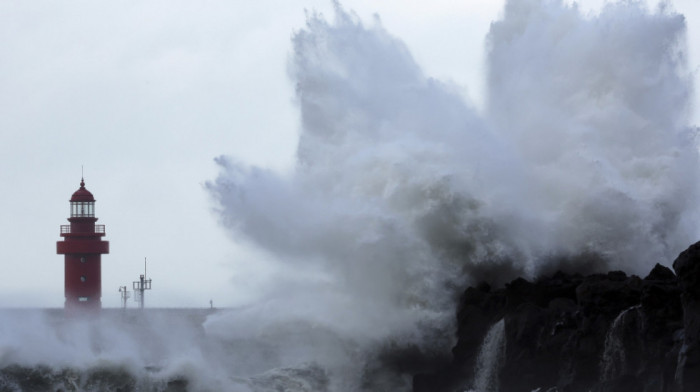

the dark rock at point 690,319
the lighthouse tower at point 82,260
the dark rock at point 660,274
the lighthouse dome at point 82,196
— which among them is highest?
the lighthouse dome at point 82,196

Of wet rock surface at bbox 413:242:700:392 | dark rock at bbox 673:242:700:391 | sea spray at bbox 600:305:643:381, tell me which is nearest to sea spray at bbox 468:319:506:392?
wet rock surface at bbox 413:242:700:392

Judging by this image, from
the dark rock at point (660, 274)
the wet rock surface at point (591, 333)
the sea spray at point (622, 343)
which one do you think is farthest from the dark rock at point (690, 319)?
the dark rock at point (660, 274)

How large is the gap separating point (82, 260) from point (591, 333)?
19947mm

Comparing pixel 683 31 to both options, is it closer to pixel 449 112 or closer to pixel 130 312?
pixel 449 112

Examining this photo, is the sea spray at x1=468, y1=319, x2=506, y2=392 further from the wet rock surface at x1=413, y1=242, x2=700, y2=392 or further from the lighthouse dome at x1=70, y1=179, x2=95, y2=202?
the lighthouse dome at x1=70, y1=179, x2=95, y2=202

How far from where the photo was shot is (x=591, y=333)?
77.7ft

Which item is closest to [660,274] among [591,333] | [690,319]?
[591,333]

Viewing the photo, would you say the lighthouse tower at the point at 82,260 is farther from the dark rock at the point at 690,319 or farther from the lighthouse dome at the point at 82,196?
the dark rock at the point at 690,319

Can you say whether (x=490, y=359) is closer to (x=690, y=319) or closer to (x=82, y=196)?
(x=690, y=319)

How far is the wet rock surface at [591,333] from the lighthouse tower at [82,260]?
1459 cm

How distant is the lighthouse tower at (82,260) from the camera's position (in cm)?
3978

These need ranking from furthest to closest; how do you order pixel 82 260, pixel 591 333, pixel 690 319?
pixel 82 260 → pixel 591 333 → pixel 690 319

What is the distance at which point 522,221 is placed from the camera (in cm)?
3034

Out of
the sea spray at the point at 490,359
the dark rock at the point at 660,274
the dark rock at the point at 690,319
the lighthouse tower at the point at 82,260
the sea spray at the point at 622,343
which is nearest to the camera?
the dark rock at the point at 690,319
